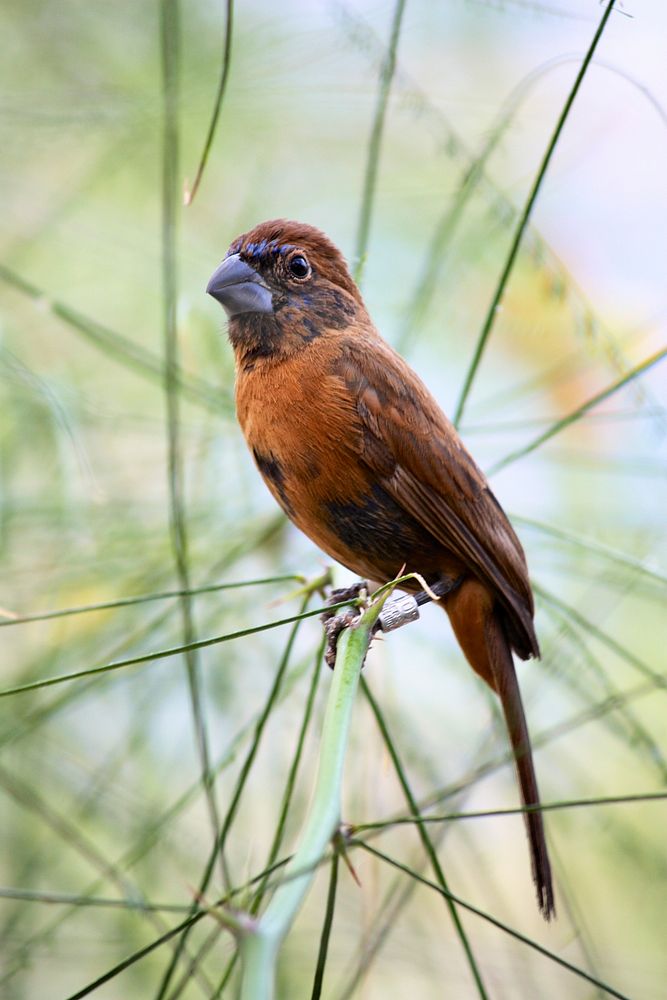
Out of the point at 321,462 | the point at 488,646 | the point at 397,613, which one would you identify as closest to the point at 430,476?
the point at 321,462

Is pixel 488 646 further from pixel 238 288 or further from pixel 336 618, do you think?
pixel 238 288

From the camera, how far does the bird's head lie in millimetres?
2645

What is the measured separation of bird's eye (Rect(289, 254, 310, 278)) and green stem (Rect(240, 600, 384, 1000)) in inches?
57.6

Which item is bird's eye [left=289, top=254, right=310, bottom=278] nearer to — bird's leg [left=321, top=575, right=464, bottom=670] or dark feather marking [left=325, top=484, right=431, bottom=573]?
dark feather marking [left=325, top=484, right=431, bottom=573]

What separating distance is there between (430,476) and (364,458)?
202 mm

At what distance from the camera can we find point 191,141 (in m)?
4.04

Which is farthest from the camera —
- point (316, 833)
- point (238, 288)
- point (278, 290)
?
point (278, 290)

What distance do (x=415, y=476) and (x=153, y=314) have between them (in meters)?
1.84

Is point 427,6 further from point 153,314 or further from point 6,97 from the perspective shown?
point 153,314

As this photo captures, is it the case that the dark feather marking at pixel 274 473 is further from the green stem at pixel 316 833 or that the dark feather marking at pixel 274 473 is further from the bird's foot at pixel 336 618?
the green stem at pixel 316 833

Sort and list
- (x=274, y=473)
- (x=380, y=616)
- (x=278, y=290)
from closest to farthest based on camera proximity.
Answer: (x=380, y=616) → (x=274, y=473) → (x=278, y=290)

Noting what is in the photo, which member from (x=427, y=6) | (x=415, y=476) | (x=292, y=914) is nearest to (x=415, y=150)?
(x=427, y=6)

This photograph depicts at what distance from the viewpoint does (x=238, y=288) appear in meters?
2.63

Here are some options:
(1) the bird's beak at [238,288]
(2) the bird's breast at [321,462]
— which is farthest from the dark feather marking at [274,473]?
(1) the bird's beak at [238,288]
